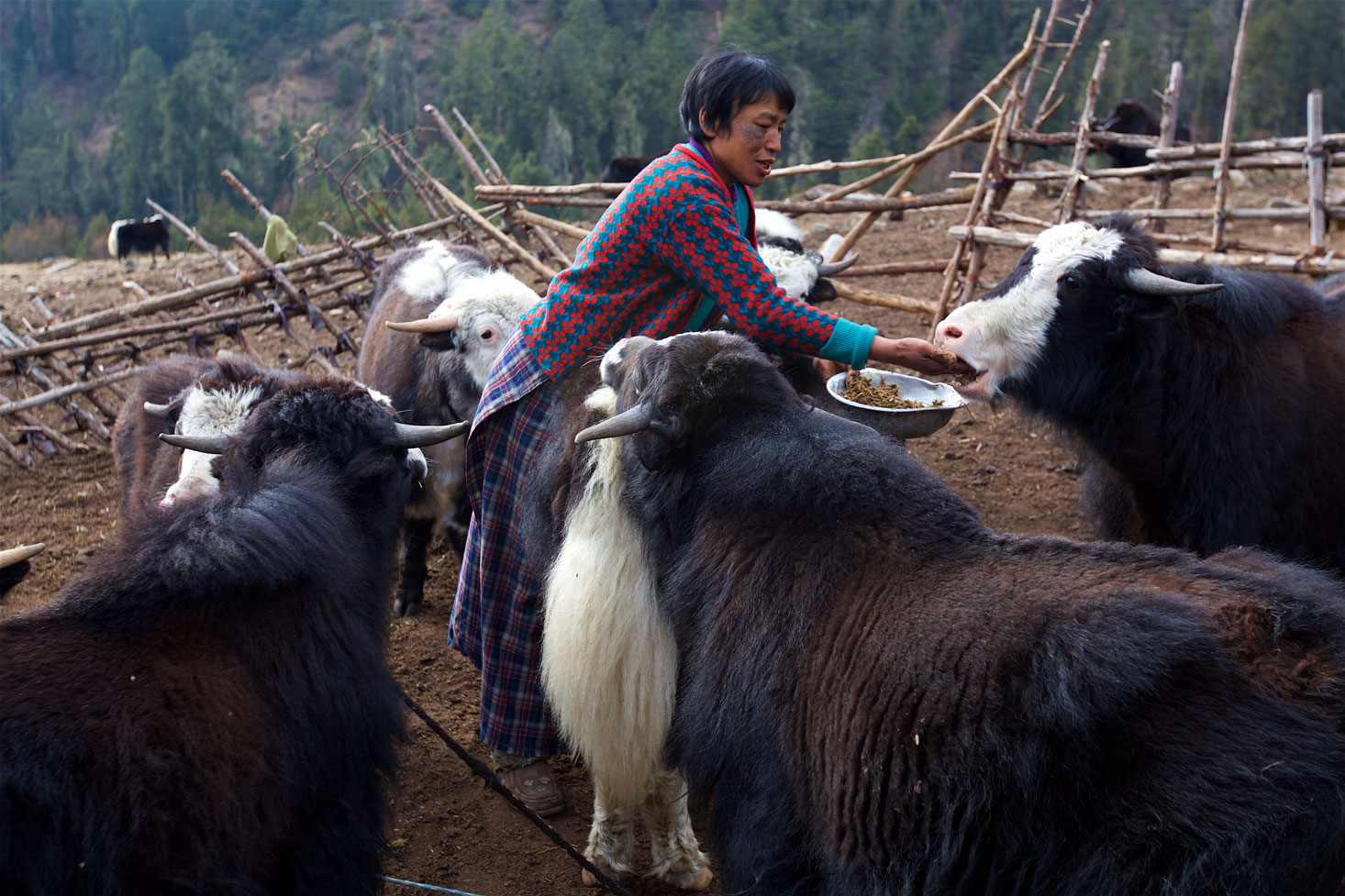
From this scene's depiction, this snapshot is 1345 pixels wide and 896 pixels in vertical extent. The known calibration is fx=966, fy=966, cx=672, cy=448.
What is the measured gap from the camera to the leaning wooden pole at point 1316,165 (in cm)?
636

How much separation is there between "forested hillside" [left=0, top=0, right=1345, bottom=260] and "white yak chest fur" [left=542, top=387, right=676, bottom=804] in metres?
18.4

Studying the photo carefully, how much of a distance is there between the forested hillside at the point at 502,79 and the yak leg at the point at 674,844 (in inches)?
720

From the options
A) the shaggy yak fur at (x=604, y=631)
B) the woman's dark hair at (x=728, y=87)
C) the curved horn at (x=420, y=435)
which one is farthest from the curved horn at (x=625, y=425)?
the woman's dark hair at (x=728, y=87)

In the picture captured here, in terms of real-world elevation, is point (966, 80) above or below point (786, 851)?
above

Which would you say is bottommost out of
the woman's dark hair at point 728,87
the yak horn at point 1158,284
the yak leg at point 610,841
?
the yak leg at point 610,841

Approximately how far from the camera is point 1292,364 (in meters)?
3.19

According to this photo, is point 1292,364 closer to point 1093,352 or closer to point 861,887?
point 1093,352

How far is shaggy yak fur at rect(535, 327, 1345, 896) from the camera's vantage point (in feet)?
4.72

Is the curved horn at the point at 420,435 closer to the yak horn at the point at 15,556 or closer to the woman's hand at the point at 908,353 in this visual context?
the yak horn at the point at 15,556

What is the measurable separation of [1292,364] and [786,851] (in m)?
2.50

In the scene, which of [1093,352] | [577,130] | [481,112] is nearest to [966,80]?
[577,130]

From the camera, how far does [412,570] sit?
465cm

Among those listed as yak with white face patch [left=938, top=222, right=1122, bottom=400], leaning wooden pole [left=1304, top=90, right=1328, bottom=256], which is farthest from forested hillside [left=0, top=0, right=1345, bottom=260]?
yak with white face patch [left=938, top=222, right=1122, bottom=400]

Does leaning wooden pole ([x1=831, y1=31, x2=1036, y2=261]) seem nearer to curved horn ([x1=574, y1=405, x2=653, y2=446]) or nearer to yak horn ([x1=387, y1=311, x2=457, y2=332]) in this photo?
yak horn ([x1=387, y1=311, x2=457, y2=332])
